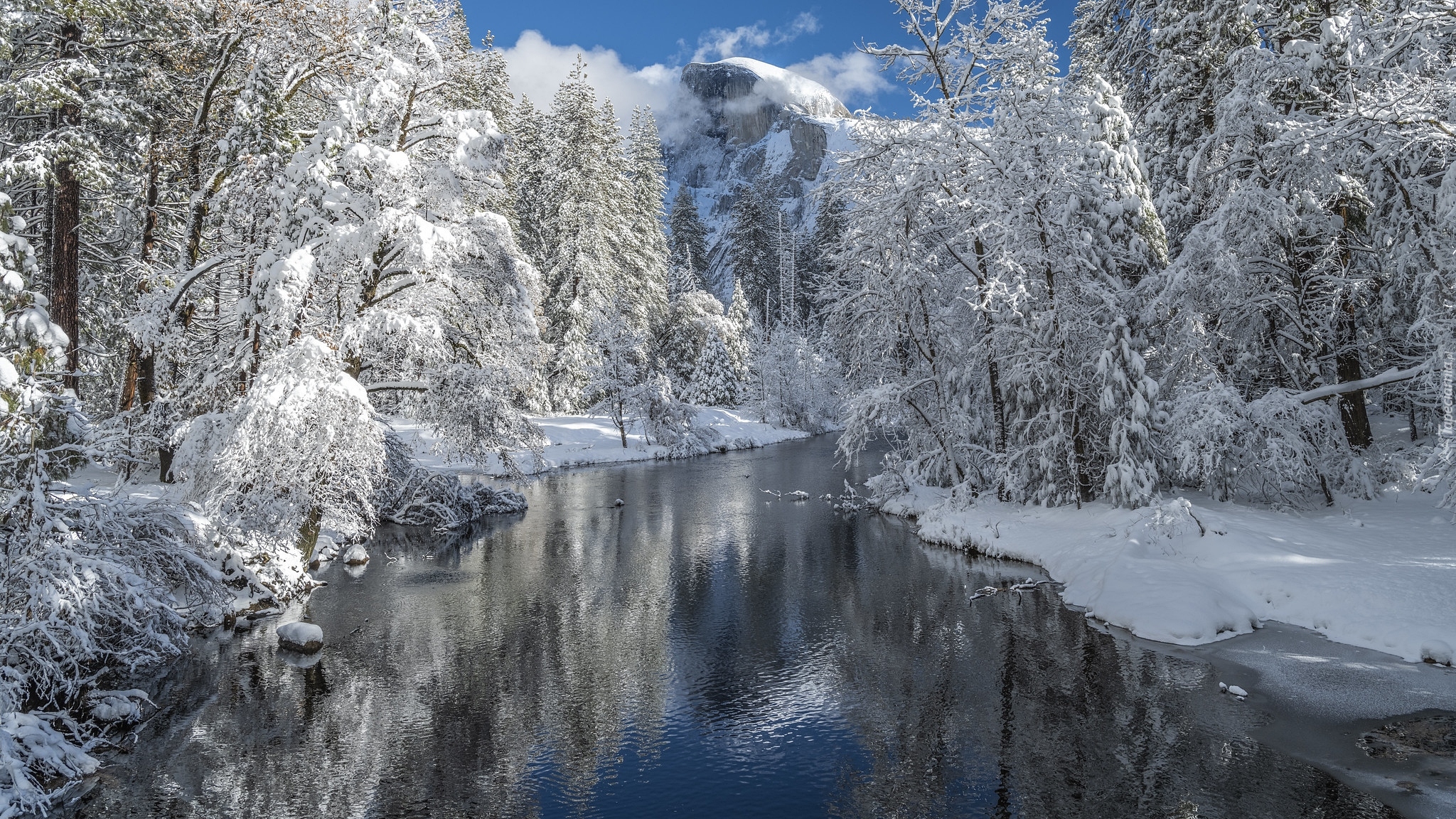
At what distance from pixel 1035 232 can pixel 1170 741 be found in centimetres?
1237

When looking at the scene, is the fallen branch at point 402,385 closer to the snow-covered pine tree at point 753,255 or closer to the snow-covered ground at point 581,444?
the snow-covered ground at point 581,444

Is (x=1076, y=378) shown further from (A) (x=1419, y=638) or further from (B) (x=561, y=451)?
(B) (x=561, y=451)

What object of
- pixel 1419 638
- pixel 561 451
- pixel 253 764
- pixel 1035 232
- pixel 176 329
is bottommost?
pixel 253 764

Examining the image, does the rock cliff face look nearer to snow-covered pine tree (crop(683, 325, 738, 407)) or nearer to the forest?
snow-covered pine tree (crop(683, 325, 738, 407))

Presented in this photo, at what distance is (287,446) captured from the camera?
13.4 meters

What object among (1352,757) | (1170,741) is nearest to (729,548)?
(1170,741)

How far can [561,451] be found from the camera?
37219 mm

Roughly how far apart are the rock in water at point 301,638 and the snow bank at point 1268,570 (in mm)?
12613

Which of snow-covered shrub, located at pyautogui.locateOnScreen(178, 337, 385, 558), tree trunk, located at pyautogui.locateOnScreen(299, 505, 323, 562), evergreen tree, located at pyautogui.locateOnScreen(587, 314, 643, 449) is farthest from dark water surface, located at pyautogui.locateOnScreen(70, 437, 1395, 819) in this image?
evergreen tree, located at pyautogui.locateOnScreen(587, 314, 643, 449)

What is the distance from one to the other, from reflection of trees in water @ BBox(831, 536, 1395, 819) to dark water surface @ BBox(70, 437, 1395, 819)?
0.03m

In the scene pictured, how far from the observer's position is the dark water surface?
757 cm

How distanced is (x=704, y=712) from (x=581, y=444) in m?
30.3

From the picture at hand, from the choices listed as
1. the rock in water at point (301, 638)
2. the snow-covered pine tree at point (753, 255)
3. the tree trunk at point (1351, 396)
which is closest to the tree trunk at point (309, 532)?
the rock in water at point (301, 638)

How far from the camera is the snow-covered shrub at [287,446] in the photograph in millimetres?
13305
